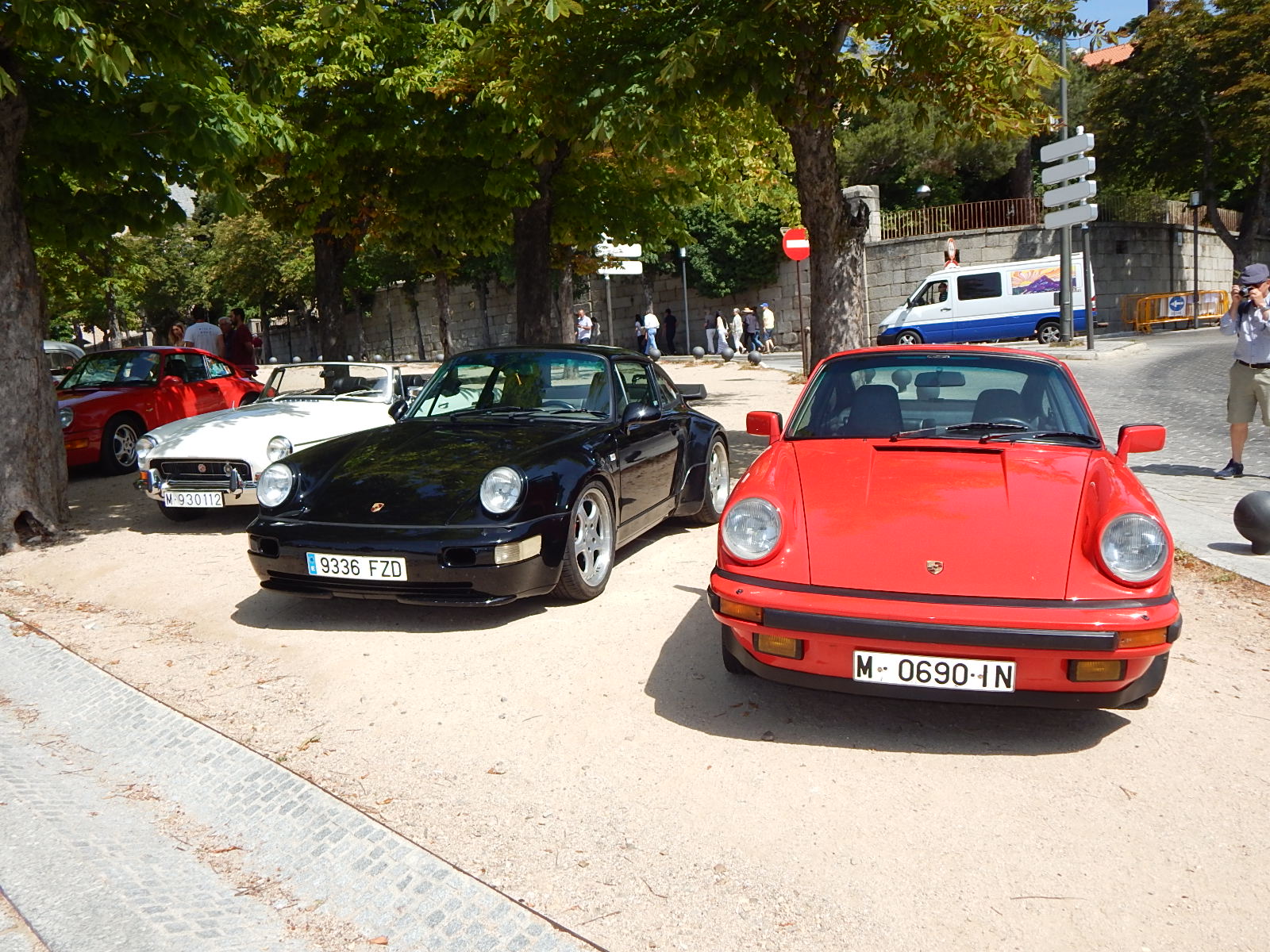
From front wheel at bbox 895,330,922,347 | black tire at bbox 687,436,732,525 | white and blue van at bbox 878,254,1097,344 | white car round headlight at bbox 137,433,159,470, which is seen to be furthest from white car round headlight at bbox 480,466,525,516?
front wheel at bbox 895,330,922,347

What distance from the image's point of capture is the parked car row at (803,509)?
12.0 feet

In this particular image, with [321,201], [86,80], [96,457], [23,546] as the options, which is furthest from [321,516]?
[321,201]

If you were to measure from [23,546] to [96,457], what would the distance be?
13.8 ft

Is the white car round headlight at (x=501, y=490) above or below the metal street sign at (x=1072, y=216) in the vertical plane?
below

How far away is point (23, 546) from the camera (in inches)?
326

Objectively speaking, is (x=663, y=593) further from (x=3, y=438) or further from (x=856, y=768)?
(x=3, y=438)

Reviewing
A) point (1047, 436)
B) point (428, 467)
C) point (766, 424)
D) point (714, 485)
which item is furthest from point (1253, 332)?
point (428, 467)

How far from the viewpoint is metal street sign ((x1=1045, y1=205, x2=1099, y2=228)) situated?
70.1ft

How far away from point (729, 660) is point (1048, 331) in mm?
27614

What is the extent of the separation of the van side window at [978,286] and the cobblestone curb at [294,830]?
1085 inches

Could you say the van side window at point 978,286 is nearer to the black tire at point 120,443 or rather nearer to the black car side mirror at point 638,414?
the black tire at point 120,443

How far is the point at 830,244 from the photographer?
10367 mm

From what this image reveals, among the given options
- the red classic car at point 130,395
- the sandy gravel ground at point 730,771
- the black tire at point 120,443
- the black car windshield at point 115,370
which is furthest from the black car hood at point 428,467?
the black car windshield at point 115,370

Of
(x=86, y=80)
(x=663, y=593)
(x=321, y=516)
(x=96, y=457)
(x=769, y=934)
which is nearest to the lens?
(x=769, y=934)
